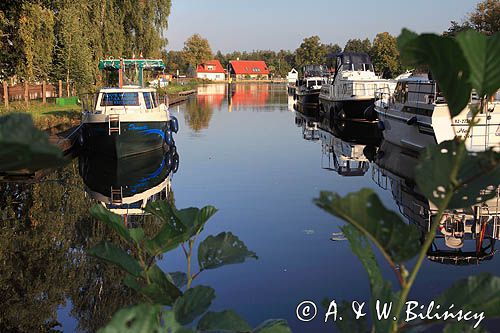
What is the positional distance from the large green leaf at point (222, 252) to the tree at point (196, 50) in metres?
89.6

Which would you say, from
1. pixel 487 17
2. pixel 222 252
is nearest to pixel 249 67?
pixel 487 17

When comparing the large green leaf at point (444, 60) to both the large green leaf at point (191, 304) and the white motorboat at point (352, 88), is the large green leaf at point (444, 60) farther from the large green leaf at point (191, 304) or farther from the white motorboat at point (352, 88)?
the white motorboat at point (352, 88)

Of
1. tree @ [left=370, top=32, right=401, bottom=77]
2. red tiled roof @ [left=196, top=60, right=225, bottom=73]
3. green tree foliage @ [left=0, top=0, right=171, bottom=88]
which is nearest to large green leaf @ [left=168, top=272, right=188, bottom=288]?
green tree foliage @ [left=0, top=0, right=171, bottom=88]

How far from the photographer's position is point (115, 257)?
1.53 meters

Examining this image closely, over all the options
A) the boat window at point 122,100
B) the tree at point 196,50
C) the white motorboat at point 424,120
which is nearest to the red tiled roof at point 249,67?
the tree at point 196,50

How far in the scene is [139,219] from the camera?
8695 millimetres

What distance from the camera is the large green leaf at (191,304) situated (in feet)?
4.70

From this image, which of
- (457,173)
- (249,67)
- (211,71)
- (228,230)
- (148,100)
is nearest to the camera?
(457,173)

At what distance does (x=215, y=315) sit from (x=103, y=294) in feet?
15.1

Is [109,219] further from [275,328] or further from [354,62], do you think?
[354,62]

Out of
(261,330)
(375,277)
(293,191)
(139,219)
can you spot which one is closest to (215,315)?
(261,330)

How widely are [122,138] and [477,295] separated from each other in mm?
14414

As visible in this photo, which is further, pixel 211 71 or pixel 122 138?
pixel 211 71

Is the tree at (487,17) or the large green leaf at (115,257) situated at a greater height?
the tree at (487,17)
